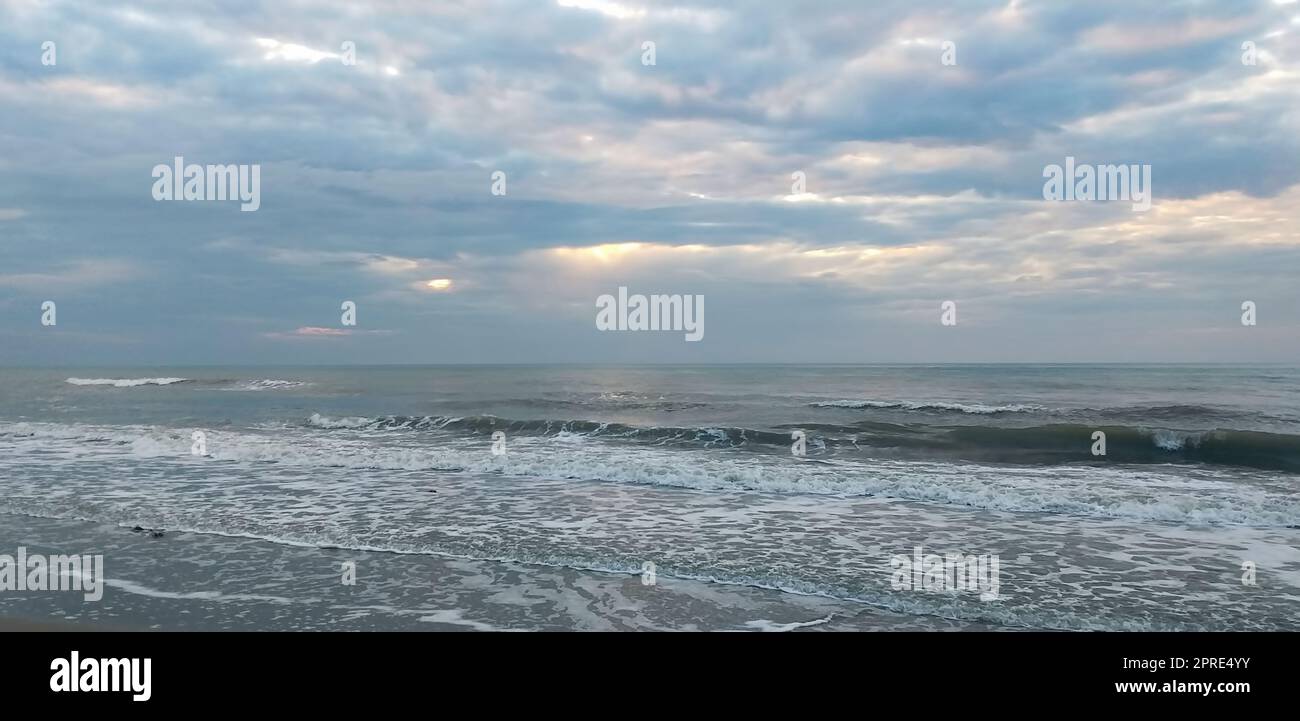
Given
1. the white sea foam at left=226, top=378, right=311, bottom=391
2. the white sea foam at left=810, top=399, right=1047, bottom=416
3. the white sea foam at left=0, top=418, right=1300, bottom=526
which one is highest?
the white sea foam at left=226, top=378, right=311, bottom=391

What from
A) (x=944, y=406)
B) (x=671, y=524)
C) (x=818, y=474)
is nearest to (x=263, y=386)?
(x=944, y=406)

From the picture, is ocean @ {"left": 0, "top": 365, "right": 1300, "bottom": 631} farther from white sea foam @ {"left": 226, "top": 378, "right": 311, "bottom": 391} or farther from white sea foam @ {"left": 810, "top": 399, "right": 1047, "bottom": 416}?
white sea foam @ {"left": 226, "top": 378, "right": 311, "bottom": 391}

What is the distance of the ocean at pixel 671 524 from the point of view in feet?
24.7

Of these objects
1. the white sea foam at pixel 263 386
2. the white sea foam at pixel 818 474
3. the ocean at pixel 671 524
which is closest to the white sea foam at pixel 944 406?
the ocean at pixel 671 524

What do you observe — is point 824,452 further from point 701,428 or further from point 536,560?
point 536,560

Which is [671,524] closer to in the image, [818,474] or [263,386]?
[818,474]

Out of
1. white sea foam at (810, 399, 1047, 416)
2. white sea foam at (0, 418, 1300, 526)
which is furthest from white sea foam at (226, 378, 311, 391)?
white sea foam at (810, 399, 1047, 416)

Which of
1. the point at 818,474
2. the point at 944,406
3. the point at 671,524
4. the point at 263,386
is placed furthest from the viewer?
the point at 263,386

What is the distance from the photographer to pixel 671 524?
11.9m

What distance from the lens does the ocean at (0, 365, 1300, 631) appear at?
297 inches

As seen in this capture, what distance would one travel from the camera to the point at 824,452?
71.7ft

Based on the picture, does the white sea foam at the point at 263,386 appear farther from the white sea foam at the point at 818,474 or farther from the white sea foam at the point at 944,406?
the white sea foam at the point at 944,406

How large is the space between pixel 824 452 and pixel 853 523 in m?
9.94
